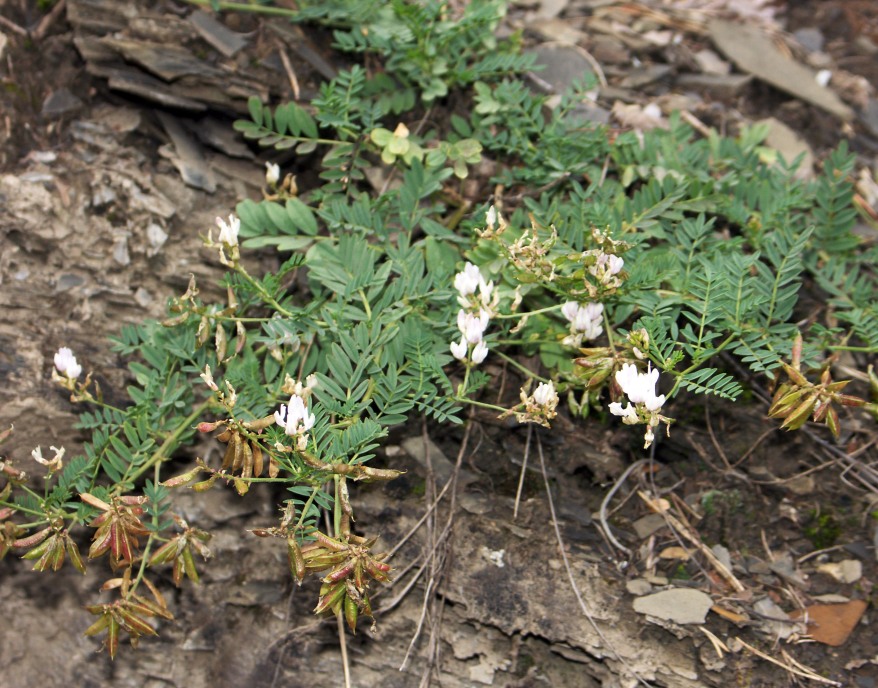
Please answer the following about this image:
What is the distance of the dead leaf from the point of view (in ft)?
8.04

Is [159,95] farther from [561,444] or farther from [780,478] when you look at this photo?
[780,478]

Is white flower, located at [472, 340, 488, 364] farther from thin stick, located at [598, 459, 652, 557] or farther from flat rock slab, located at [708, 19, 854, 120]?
flat rock slab, located at [708, 19, 854, 120]

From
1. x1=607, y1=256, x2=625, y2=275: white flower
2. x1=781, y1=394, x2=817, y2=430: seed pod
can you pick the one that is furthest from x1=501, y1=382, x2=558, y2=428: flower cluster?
x1=781, y1=394, x2=817, y2=430: seed pod

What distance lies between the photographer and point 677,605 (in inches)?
97.7

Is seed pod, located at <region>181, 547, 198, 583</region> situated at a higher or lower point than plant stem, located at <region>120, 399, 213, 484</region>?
lower

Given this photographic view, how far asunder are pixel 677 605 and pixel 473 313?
3.59 ft

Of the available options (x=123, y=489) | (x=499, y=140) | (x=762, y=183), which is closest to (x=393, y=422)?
(x=123, y=489)

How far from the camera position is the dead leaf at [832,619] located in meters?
2.45

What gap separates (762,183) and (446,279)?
1.25m

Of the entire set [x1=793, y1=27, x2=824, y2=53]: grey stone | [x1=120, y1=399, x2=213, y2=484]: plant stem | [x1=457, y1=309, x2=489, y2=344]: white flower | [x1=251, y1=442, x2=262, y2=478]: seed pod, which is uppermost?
[x1=793, y1=27, x2=824, y2=53]: grey stone

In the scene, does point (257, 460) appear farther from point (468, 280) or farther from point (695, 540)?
point (695, 540)

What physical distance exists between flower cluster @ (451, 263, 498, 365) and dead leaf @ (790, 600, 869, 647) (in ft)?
4.22

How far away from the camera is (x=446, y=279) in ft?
8.58

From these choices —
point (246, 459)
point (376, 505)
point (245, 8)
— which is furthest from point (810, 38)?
point (246, 459)
